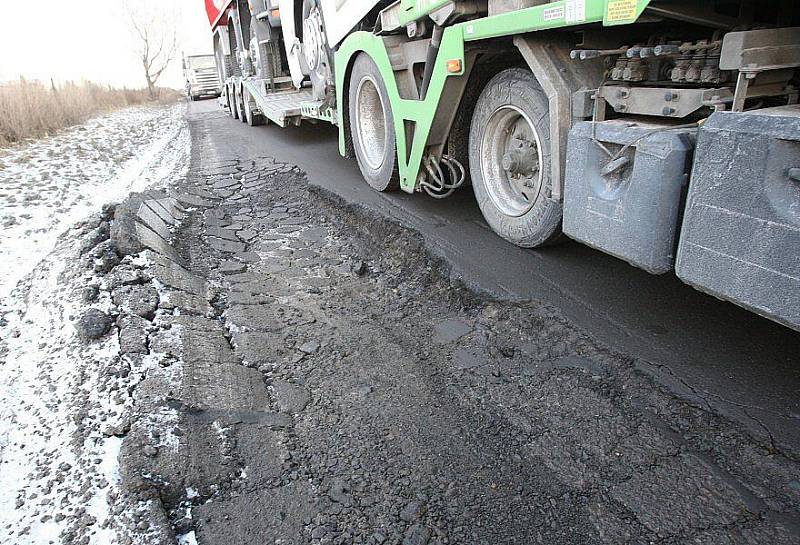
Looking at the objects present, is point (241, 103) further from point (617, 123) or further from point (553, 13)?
point (617, 123)

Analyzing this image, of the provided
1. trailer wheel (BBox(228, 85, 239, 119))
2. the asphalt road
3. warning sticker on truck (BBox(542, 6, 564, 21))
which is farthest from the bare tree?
warning sticker on truck (BBox(542, 6, 564, 21))

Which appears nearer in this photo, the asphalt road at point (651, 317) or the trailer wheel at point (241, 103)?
the asphalt road at point (651, 317)

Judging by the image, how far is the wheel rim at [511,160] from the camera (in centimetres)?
348

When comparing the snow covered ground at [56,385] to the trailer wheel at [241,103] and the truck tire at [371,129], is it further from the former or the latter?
the trailer wheel at [241,103]

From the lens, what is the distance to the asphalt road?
238cm

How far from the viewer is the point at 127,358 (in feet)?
9.29

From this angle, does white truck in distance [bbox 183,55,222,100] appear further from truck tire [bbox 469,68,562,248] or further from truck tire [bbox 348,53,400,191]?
truck tire [bbox 469,68,562,248]

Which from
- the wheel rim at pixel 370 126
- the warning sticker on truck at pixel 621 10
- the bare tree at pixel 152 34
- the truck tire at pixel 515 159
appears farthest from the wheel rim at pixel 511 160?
the bare tree at pixel 152 34

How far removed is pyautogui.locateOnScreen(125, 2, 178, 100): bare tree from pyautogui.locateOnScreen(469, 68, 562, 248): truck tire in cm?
3034

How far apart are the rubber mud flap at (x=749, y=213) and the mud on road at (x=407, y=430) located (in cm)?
63

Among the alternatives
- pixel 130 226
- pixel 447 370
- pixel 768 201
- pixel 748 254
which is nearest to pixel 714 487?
pixel 748 254

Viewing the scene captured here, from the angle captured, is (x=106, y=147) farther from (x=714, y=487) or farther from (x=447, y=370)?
(x=714, y=487)

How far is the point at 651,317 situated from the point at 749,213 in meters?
1.21

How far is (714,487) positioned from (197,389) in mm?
2186
